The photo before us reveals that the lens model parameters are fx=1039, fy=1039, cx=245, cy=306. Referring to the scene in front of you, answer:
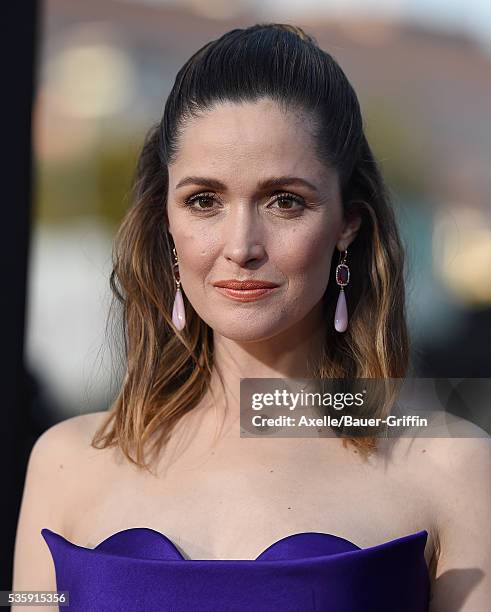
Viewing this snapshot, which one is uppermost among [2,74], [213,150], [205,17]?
[205,17]

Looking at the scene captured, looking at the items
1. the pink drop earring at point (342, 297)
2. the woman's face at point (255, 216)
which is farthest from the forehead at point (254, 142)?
the pink drop earring at point (342, 297)

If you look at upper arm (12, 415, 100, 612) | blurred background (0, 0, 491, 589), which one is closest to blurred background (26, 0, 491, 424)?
blurred background (0, 0, 491, 589)

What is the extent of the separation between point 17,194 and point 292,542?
1.57 meters

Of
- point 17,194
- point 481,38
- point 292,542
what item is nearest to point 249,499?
point 292,542

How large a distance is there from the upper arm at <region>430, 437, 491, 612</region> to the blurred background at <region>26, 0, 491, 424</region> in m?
1.62

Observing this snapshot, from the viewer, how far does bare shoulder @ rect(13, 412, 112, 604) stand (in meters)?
2.51

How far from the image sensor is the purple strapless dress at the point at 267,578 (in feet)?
6.93

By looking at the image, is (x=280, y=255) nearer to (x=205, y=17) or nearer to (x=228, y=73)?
(x=228, y=73)

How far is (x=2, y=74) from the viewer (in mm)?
3184

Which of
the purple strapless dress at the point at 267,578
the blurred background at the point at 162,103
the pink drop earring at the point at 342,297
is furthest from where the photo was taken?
the blurred background at the point at 162,103

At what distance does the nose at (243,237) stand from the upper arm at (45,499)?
712mm

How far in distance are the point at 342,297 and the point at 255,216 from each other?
1.12ft

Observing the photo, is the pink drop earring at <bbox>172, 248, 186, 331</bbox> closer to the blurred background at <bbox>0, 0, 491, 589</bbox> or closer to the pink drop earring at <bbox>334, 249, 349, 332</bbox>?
the pink drop earring at <bbox>334, 249, 349, 332</bbox>

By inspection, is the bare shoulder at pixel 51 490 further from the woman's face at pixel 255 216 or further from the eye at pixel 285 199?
the eye at pixel 285 199
